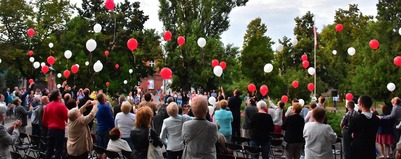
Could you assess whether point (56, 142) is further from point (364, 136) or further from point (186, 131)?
point (364, 136)

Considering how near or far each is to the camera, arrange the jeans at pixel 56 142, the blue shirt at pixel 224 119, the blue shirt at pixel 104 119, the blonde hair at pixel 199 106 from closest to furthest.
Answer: the blonde hair at pixel 199 106 → the jeans at pixel 56 142 → the blue shirt at pixel 104 119 → the blue shirt at pixel 224 119

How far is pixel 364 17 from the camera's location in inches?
2060

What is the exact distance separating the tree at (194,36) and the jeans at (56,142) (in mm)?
30759

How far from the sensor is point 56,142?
9523 millimetres

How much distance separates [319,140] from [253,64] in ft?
66.2

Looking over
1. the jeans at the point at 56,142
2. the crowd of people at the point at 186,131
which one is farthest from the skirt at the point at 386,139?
the jeans at the point at 56,142

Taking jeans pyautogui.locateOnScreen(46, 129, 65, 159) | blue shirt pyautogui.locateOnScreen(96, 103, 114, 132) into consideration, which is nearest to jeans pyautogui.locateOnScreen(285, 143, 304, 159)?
blue shirt pyautogui.locateOnScreen(96, 103, 114, 132)

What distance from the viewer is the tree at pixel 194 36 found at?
40781 millimetres

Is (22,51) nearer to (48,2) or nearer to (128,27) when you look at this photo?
(48,2)

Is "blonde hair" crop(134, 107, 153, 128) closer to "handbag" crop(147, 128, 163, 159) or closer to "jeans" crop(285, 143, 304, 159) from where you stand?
"handbag" crop(147, 128, 163, 159)

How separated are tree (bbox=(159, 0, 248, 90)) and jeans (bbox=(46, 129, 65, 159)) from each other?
30.8 m

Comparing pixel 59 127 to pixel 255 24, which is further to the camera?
pixel 255 24

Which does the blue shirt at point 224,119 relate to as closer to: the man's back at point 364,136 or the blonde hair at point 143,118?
the man's back at point 364,136

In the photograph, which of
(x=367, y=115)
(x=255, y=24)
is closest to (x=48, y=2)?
(x=255, y=24)
